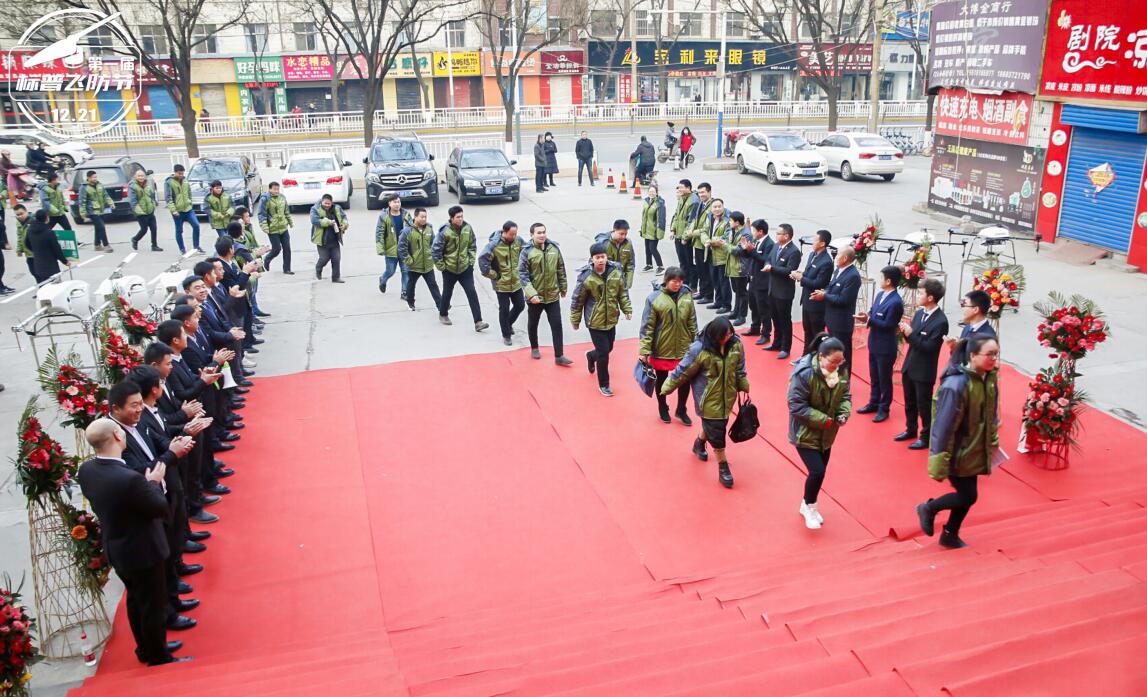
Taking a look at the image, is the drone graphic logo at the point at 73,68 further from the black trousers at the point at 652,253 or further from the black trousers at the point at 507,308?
the black trousers at the point at 652,253

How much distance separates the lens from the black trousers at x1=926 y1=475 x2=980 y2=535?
20.0ft

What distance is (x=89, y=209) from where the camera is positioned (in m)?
17.9

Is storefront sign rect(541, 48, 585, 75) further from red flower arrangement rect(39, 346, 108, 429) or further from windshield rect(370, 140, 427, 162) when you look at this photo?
red flower arrangement rect(39, 346, 108, 429)

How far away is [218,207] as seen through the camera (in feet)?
51.7

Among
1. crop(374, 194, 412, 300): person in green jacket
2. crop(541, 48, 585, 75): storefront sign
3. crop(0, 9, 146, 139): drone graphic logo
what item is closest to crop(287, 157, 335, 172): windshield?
crop(0, 9, 146, 139): drone graphic logo

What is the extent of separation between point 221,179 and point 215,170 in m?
0.68

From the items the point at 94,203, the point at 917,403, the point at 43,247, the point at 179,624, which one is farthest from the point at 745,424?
the point at 94,203

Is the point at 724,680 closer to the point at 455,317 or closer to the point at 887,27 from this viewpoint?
the point at 455,317

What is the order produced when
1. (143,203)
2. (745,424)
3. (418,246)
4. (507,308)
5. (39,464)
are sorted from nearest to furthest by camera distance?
(39,464) → (745,424) → (507,308) → (418,246) → (143,203)

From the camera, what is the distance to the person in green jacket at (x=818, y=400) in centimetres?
642

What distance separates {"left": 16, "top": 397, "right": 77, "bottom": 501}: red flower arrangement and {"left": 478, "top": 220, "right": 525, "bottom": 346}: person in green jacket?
5964 millimetres

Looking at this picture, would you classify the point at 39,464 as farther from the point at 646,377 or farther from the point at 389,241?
the point at 389,241

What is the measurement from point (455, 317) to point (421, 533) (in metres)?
6.47

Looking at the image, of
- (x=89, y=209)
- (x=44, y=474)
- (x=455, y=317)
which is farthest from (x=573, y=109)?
(x=44, y=474)
